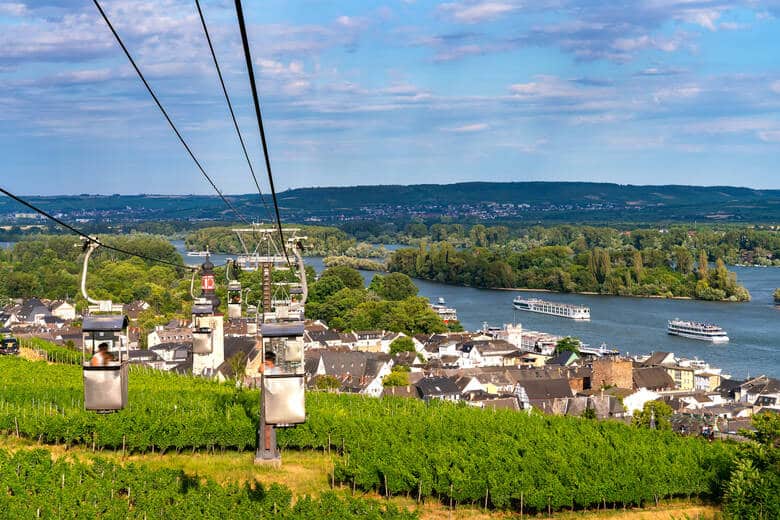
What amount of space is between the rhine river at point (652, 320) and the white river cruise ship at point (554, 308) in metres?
0.60

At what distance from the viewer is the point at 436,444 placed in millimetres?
17469

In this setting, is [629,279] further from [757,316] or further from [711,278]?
[757,316]

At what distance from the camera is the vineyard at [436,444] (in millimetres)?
15938

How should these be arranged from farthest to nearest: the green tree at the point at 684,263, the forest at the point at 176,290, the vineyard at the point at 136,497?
the green tree at the point at 684,263 < the forest at the point at 176,290 < the vineyard at the point at 136,497

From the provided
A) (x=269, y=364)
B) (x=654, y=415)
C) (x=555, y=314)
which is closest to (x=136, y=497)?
(x=269, y=364)

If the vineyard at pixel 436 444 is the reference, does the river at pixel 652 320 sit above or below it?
below

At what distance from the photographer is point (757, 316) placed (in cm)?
5631

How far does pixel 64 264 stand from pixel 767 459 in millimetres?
61350

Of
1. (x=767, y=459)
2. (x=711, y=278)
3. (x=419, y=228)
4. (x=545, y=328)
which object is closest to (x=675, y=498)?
(x=767, y=459)

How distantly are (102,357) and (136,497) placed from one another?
6061 millimetres

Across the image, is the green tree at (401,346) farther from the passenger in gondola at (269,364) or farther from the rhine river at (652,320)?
the passenger in gondola at (269,364)

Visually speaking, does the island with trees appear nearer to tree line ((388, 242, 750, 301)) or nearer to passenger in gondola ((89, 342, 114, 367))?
tree line ((388, 242, 750, 301))

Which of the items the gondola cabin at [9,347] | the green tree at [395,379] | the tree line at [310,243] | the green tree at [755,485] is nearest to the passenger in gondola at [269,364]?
the green tree at [755,485]

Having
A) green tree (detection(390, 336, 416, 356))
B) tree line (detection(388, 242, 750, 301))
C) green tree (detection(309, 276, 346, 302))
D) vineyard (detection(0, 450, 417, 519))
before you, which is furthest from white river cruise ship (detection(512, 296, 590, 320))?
vineyard (detection(0, 450, 417, 519))
